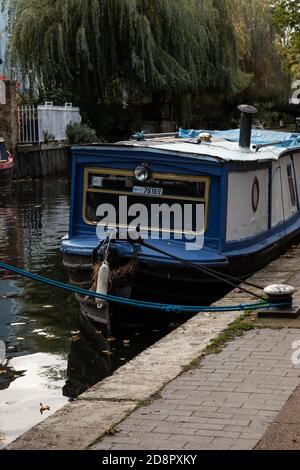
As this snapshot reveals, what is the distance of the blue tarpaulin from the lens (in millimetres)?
14805

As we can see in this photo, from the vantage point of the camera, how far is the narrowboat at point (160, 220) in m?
10.5

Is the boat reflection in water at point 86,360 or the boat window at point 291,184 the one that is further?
the boat window at point 291,184

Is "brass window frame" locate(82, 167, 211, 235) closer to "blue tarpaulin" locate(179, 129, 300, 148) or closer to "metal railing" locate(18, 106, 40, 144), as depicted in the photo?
"blue tarpaulin" locate(179, 129, 300, 148)

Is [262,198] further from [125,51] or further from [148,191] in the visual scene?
[125,51]

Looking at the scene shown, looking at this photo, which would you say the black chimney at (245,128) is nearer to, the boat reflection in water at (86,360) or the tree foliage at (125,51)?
the boat reflection in water at (86,360)

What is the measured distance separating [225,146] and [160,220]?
84.4 inches

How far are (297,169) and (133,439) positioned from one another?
10938 millimetres

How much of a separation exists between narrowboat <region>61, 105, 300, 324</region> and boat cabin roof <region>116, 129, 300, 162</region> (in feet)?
0.14

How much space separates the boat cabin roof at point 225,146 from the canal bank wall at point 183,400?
3.41 meters

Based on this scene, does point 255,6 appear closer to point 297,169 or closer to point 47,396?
point 297,169

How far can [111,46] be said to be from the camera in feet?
104

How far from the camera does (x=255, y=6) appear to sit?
1608 inches

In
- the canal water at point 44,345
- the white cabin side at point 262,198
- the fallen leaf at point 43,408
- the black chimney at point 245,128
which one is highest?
the black chimney at point 245,128

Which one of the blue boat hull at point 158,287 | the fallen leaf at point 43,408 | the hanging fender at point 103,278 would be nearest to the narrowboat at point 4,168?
the blue boat hull at point 158,287
